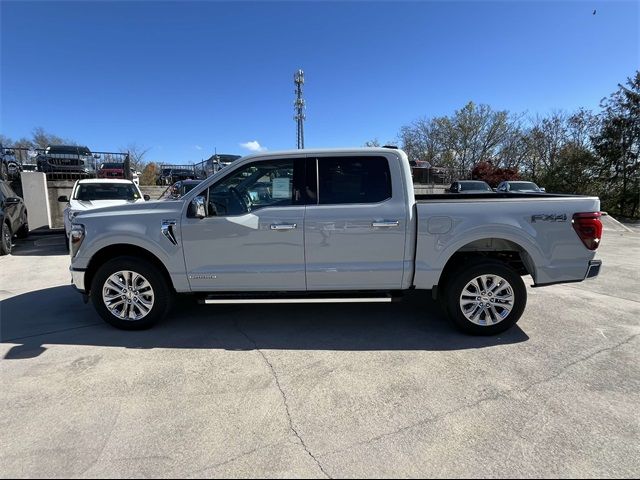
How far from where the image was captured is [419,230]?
163 inches

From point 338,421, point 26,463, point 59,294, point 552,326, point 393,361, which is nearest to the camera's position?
point 26,463

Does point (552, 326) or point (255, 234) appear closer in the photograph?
point (255, 234)

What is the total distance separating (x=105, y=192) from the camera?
1033cm

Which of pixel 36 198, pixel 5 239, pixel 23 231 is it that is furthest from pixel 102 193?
pixel 36 198

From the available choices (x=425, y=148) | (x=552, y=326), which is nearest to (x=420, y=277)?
(x=552, y=326)

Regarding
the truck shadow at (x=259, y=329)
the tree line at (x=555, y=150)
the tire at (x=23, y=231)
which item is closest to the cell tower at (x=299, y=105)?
the tree line at (x=555, y=150)

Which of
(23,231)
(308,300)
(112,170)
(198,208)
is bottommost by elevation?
(308,300)

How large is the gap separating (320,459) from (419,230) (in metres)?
2.46

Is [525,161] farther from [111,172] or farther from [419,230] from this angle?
[419,230]

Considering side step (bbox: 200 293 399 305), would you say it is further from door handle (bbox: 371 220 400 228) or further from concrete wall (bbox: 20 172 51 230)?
concrete wall (bbox: 20 172 51 230)

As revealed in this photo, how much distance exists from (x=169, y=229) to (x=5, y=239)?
7.80 m

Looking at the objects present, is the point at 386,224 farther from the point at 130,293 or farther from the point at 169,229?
the point at 130,293

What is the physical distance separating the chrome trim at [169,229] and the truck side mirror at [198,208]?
0.73 feet

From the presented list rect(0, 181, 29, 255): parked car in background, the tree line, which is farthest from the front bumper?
the tree line
